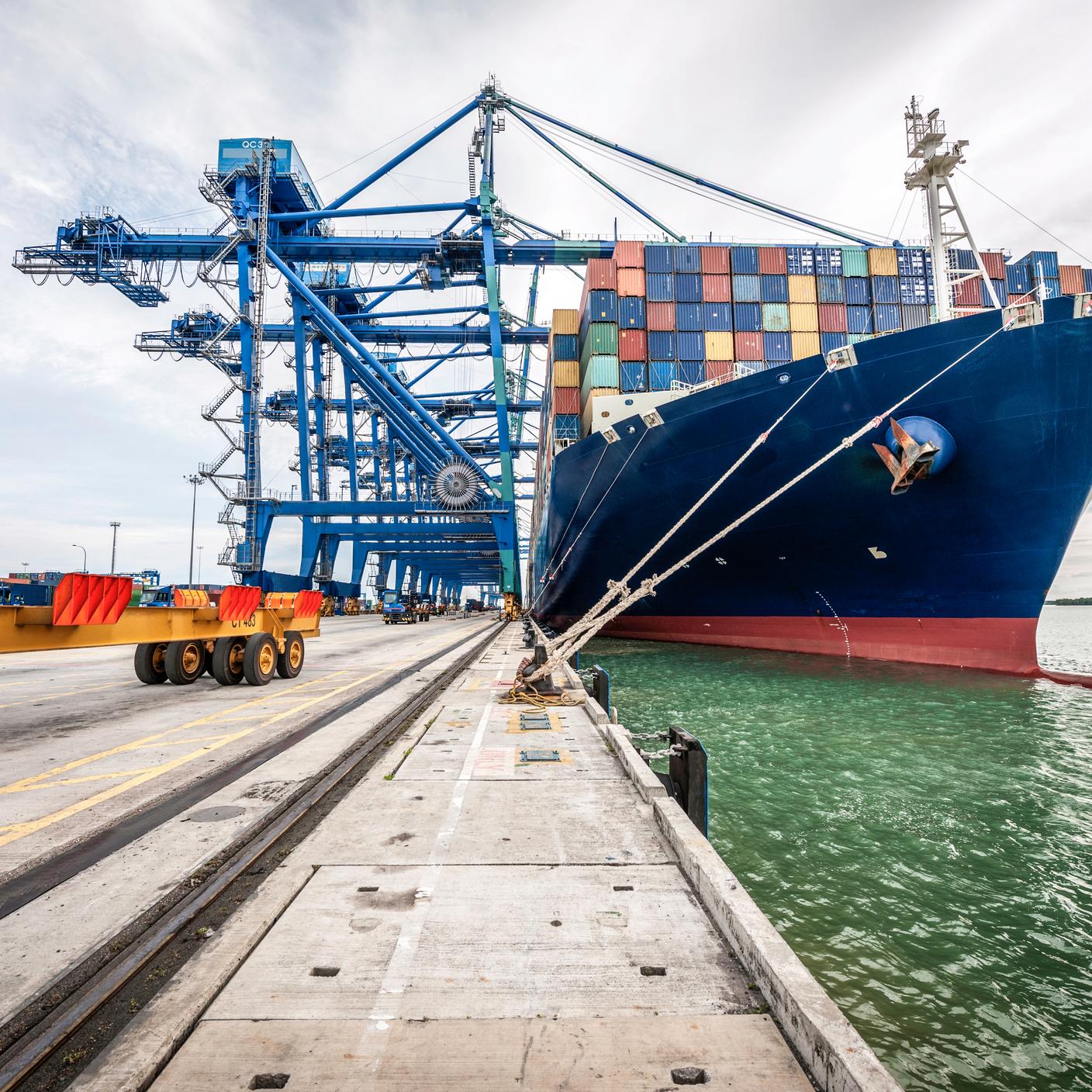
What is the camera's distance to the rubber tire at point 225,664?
38.8 ft

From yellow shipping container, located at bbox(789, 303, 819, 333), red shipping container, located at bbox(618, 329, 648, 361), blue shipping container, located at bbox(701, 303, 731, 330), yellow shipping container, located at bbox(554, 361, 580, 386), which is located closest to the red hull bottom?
red shipping container, located at bbox(618, 329, 648, 361)

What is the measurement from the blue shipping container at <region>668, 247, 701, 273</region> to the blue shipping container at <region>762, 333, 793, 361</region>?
3.87m

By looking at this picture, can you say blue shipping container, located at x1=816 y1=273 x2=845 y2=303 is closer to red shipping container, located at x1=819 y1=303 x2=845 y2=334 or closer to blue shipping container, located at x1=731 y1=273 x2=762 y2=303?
red shipping container, located at x1=819 y1=303 x2=845 y2=334

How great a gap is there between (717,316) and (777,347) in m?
2.47

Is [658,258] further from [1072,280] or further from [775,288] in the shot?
[1072,280]

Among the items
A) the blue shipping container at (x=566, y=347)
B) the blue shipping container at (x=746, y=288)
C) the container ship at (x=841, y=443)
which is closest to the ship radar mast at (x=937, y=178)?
the container ship at (x=841, y=443)

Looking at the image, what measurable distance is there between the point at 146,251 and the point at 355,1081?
44.7m

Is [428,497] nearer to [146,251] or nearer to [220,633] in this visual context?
[146,251]

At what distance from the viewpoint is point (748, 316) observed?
A: 24.3m

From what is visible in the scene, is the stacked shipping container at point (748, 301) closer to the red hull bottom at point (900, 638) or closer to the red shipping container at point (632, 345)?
the red shipping container at point (632, 345)

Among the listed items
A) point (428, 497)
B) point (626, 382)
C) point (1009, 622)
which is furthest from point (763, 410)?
point (428, 497)

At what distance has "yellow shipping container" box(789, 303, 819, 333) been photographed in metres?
24.2

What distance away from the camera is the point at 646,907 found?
3.35 meters

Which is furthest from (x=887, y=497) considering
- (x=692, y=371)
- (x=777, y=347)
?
(x=777, y=347)
